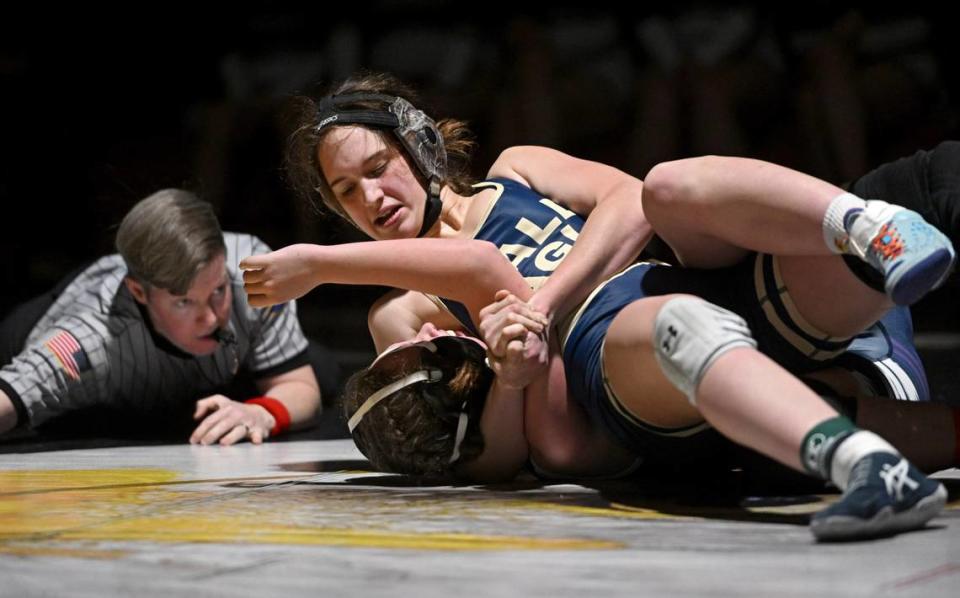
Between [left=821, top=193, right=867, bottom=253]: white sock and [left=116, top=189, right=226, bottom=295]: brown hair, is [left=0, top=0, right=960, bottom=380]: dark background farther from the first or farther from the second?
[left=821, top=193, right=867, bottom=253]: white sock

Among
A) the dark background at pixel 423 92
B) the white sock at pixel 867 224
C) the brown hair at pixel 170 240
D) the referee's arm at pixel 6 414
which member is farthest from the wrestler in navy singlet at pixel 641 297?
the dark background at pixel 423 92

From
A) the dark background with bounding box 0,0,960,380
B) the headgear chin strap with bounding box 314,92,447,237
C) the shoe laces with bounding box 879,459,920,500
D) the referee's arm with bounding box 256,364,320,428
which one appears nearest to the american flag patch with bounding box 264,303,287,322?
the referee's arm with bounding box 256,364,320,428

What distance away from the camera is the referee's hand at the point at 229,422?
316cm

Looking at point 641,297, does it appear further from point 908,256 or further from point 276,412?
point 276,412

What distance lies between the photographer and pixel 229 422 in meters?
3.20

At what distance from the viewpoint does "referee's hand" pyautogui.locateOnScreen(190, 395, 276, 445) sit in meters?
3.16

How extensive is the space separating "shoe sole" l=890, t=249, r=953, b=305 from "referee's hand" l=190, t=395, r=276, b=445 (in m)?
1.93

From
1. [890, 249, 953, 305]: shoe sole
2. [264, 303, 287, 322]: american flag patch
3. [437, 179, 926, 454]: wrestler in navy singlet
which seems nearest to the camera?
[890, 249, 953, 305]: shoe sole

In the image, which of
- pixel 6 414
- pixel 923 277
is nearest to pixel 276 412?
pixel 6 414

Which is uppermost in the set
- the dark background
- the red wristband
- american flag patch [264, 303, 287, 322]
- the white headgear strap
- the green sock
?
the dark background

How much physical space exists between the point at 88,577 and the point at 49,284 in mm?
4489

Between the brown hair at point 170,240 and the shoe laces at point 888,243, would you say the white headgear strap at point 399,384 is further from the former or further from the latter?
the brown hair at point 170,240

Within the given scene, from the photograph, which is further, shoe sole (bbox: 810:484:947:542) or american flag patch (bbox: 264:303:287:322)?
american flag patch (bbox: 264:303:287:322)

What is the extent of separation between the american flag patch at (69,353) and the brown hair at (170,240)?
0.23m
